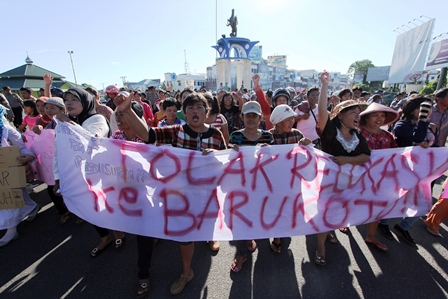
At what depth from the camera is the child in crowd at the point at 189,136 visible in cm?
210

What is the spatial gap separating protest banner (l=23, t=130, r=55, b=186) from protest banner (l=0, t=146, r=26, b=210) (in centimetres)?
39

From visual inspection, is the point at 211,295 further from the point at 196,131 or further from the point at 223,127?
the point at 223,127

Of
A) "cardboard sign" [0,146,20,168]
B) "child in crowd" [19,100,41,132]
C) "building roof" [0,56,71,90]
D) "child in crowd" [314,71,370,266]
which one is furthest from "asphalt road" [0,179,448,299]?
"building roof" [0,56,71,90]

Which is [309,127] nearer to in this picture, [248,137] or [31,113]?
[248,137]

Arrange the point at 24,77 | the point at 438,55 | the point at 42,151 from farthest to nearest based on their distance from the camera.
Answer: the point at 24,77 → the point at 438,55 → the point at 42,151

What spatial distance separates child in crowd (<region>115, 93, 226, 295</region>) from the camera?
210 cm

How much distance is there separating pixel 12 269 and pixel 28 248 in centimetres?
38

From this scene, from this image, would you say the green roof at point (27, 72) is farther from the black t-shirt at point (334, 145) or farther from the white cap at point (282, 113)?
the black t-shirt at point (334, 145)

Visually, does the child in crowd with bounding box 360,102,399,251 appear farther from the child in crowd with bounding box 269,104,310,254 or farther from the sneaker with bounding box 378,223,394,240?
the child in crowd with bounding box 269,104,310,254

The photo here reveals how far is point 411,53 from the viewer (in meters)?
24.0

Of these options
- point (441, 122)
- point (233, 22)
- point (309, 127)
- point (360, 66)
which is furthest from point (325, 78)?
point (360, 66)

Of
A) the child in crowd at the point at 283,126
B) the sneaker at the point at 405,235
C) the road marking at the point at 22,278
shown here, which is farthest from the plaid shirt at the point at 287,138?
the road marking at the point at 22,278

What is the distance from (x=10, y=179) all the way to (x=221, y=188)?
2732 mm

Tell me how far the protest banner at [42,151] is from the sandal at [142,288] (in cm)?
221
